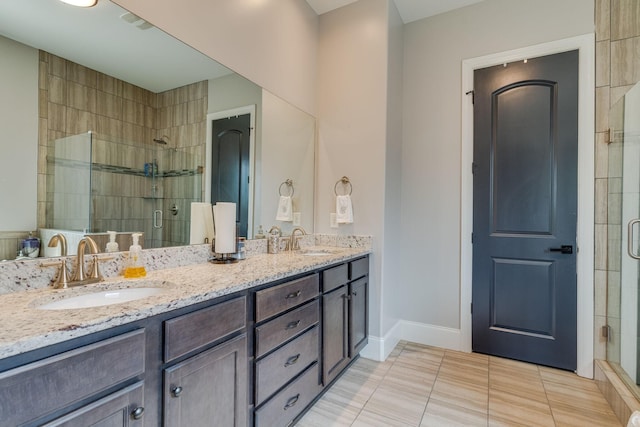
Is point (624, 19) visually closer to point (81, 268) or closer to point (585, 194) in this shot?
point (585, 194)

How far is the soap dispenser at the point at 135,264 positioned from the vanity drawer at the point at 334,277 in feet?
3.14

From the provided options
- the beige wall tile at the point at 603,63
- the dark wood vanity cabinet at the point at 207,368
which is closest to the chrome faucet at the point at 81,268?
the dark wood vanity cabinet at the point at 207,368

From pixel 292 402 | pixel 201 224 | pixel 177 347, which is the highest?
pixel 201 224

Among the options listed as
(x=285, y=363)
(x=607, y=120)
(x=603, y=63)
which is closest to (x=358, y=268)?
(x=285, y=363)

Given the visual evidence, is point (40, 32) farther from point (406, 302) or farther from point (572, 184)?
point (572, 184)

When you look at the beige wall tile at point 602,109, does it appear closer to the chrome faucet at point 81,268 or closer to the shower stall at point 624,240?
the shower stall at point 624,240

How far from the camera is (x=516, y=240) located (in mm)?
2508

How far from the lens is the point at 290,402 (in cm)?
158

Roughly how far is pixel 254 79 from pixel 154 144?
0.91 m

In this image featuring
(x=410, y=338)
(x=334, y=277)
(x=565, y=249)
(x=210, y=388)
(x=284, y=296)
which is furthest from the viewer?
(x=410, y=338)

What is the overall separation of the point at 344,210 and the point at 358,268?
0.54 metres

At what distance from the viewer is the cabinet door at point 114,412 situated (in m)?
0.76

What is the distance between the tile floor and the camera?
1787mm

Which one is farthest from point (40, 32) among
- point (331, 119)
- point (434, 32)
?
point (434, 32)
